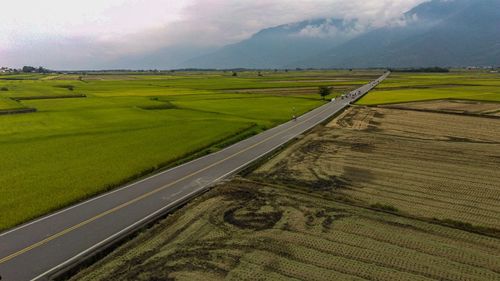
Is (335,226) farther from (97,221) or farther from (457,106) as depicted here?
(457,106)

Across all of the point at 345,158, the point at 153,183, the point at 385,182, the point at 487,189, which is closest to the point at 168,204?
the point at 153,183

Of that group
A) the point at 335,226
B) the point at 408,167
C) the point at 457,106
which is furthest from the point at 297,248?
the point at 457,106

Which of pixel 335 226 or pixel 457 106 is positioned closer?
pixel 335 226

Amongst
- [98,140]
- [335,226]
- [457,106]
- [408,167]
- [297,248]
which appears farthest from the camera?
[457,106]

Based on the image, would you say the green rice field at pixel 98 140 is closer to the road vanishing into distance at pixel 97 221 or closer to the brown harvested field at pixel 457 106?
the road vanishing into distance at pixel 97 221

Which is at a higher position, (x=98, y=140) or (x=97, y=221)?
(x=98, y=140)

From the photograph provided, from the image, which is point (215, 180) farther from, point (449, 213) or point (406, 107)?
point (406, 107)

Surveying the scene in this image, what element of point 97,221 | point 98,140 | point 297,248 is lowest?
point 297,248
